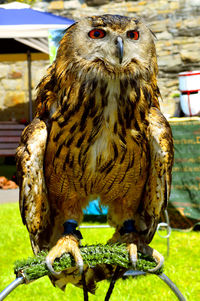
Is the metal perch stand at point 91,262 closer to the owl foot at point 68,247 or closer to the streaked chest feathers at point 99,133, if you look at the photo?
the owl foot at point 68,247

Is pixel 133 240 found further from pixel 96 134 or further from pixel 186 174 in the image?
pixel 186 174

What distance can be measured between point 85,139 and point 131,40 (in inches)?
17.1

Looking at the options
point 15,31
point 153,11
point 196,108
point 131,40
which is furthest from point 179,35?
point 131,40

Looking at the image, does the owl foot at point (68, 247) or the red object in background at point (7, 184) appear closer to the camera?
the owl foot at point (68, 247)

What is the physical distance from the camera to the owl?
5.24 ft

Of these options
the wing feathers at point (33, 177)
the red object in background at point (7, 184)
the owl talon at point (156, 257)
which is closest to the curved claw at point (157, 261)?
the owl talon at point (156, 257)

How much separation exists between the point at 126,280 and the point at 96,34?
213 centimetres

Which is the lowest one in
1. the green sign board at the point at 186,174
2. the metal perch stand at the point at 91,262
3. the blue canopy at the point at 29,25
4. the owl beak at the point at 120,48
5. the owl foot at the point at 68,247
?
the green sign board at the point at 186,174

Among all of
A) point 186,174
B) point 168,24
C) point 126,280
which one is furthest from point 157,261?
Answer: point 168,24

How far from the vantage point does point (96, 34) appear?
5.12 ft

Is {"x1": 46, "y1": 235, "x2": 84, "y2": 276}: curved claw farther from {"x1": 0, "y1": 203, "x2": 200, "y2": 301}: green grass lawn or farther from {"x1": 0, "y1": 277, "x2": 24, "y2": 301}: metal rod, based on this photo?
→ {"x1": 0, "y1": 203, "x2": 200, "y2": 301}: green grass lawn

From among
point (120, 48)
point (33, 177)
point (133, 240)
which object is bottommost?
point (133, 240)

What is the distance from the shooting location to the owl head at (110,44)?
1.55 meters

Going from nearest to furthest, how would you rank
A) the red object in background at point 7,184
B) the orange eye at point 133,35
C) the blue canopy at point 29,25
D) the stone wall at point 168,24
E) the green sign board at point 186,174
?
the orange eye at point 133,35, the green sign board at point 186,174, the blue canopy at point 29,25, the red object in background at point 7,184, the stone wall at point 168,24
